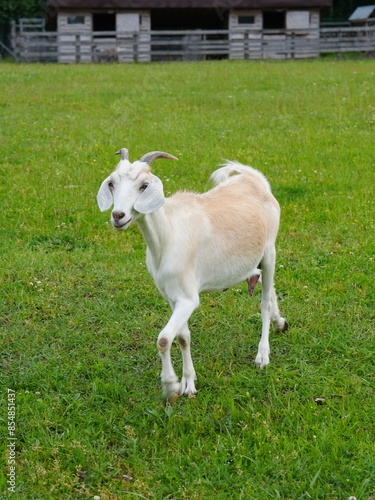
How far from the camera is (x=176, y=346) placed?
18.3 feet

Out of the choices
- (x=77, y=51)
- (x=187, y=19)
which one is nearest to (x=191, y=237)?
(x=77, y=51)

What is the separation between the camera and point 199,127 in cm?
1326

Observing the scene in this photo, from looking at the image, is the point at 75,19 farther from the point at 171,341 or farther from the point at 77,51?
the point at 171,341

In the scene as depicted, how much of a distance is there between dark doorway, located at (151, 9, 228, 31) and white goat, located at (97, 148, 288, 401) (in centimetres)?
3232

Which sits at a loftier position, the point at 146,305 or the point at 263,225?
the point at 263,225

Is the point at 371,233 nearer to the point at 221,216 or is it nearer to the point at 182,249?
the point at 221,216

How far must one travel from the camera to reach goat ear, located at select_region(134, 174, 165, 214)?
12.8 feet

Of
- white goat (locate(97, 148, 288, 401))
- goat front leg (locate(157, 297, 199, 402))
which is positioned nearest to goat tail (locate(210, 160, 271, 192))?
white goat (locate(97, 148, 288, 401))

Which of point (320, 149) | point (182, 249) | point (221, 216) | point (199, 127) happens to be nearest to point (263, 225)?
point (221, 216)

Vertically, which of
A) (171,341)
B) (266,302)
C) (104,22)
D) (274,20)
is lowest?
(266,302)

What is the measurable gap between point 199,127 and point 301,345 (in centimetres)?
859

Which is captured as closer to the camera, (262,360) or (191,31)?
(262,360)

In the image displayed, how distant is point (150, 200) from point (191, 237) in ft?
2.67

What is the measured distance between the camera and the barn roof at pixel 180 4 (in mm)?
32656
